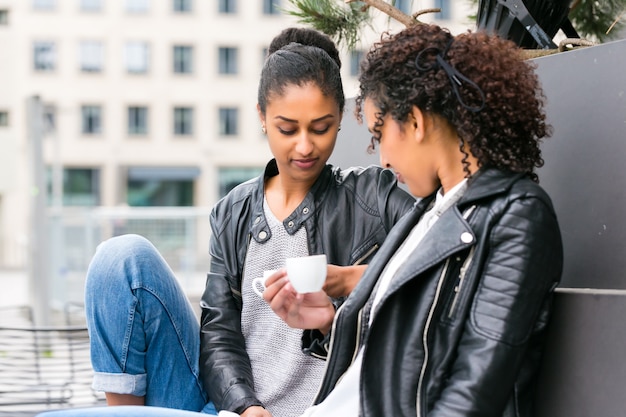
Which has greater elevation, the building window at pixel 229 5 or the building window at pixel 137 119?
the building window at pixel 229 5

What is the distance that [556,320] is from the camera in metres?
1.86

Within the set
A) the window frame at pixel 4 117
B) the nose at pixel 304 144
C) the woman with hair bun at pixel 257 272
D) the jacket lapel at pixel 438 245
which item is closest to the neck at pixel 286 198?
the woman with hair bun at pixel 257 272

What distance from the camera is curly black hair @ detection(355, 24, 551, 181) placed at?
5.95 ft

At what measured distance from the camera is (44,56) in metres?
40.3

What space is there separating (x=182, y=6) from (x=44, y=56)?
6.30 metres

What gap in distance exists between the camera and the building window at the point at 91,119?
1574 inches

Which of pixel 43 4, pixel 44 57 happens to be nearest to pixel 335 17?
pixel 44 57

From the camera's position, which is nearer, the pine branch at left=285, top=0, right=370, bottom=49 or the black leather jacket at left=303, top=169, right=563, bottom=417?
the black leather jacket at left=303, top=169, right=563, bottom=417

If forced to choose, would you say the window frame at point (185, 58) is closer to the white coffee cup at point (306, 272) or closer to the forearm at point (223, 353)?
the forearm at point (223, 353)

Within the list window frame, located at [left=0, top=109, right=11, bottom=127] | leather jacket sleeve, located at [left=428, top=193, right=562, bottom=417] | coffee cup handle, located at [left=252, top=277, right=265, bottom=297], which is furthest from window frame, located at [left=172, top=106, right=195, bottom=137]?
leather jacket sleeve, located at [left=428, top=193, right=562, bottom=417]

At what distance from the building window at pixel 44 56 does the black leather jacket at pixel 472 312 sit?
132 ft

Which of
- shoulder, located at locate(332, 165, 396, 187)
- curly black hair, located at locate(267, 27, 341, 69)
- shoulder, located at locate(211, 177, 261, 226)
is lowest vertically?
shoulder, located at locate(211, 177, 261, 226)

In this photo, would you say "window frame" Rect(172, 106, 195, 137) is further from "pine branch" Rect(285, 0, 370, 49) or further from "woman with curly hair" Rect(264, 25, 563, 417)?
"woman with curly hair" Rect(264, 25, 563, 417)

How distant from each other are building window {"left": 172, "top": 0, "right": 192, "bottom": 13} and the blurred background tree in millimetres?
38388
